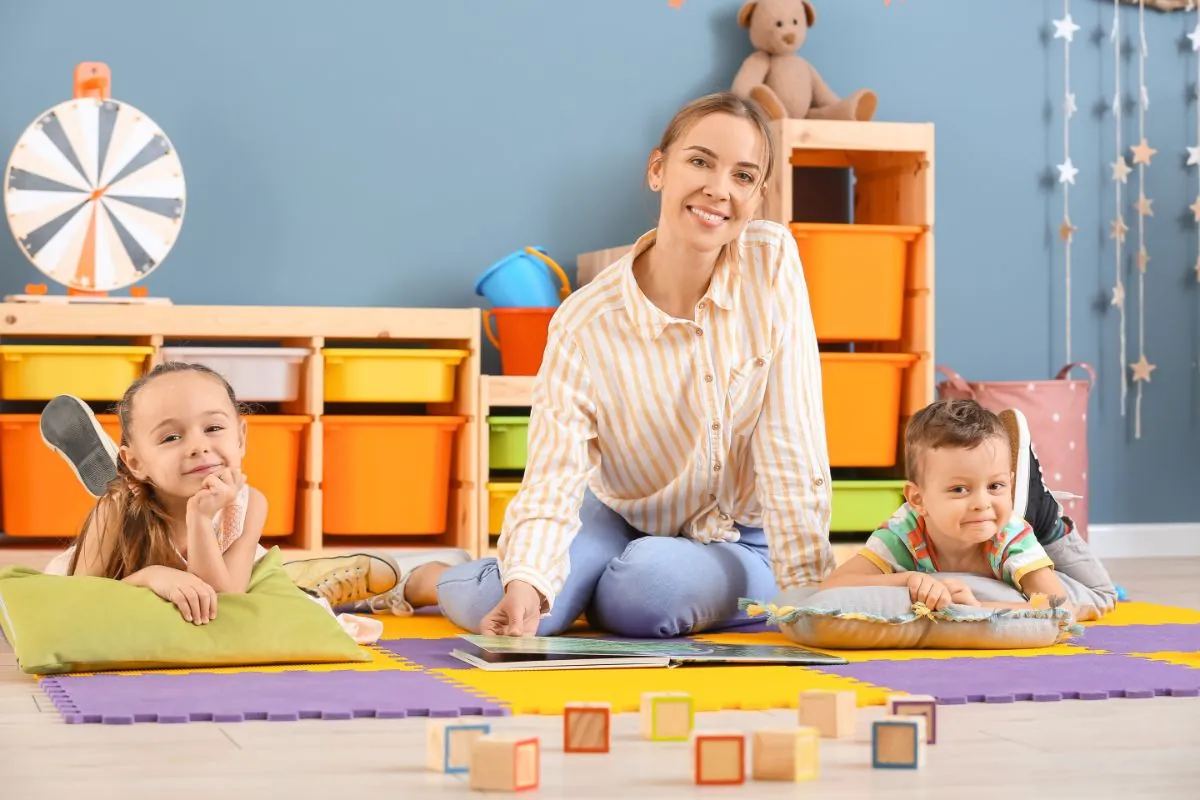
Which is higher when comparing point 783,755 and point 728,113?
point 728,113

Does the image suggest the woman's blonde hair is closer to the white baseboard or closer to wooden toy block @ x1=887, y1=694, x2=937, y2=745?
wooden toy block @ x1=887, y1=694, x2=937, y2=745

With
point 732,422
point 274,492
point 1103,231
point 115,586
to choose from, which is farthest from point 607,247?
point 115,586

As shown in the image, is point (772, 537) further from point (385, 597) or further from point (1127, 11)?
point (1127, 11)

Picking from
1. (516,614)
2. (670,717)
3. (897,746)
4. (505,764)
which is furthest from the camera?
Result: (516,614)

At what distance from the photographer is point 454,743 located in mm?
1202

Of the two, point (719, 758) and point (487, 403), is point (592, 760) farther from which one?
point (487, 403)

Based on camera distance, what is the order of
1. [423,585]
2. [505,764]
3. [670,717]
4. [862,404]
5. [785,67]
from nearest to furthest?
1. [505,764]
2. [670,717]
3. [423,585]
4. [862,404]
5. [785,67]

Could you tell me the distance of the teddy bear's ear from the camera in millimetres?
3434

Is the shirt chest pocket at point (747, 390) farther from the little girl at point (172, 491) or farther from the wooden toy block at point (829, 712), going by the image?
the wooden toy block at point (829, 712)

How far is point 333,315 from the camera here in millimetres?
2982

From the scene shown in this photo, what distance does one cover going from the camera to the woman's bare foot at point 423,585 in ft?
7.87

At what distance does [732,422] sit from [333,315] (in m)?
1.14

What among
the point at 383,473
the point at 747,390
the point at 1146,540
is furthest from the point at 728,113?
the point at 1146,540

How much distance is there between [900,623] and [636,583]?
1.08ft
